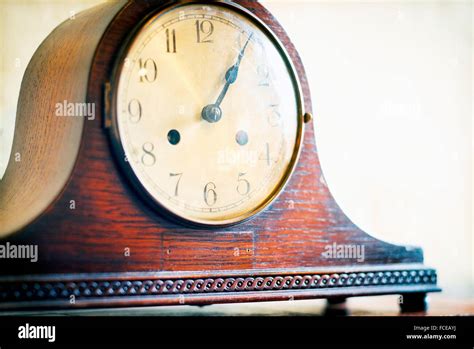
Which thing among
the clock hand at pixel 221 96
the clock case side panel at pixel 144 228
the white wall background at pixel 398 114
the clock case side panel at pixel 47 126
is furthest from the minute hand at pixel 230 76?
the white wall background at pixel 398 114

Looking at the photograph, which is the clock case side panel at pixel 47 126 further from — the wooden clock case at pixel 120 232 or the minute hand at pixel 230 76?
the minute hand at pixel 230 76

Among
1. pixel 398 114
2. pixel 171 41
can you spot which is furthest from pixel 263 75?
pixel 398 114

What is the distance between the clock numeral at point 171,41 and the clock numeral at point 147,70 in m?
0.04

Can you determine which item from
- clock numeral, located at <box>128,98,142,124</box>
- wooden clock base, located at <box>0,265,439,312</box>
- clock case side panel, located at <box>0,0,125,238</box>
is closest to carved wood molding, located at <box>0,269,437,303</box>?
wooden clock base, located at <box>0,265,439,312</box>

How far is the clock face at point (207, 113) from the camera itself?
4.37 ft

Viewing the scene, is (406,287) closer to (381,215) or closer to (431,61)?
(381,215)

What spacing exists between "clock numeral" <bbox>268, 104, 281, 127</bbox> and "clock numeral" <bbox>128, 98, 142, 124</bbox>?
267 mm

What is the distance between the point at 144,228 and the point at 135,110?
0.68ft

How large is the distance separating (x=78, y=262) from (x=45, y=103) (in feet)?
1.19

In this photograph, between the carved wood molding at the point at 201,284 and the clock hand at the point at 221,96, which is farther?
the clock hand at the point at 221,96

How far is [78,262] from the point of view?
1266 millimetres

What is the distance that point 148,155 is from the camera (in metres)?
1.33
